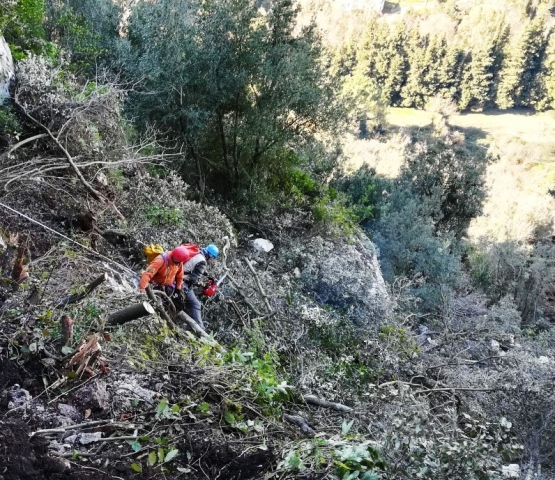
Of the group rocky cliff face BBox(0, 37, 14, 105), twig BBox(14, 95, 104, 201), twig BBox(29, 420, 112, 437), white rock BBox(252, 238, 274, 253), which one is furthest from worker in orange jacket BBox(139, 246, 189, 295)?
white rock BBox(252, 238, 274, 253)

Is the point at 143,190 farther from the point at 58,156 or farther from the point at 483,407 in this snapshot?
the point at 483,407

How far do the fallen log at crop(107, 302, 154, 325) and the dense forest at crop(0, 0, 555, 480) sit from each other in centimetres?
2

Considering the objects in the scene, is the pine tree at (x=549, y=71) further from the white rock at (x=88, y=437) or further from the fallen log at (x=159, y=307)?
the white rock at (x=88, y=437)

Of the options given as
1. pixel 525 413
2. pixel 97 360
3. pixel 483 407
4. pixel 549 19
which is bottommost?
pixel 483 407

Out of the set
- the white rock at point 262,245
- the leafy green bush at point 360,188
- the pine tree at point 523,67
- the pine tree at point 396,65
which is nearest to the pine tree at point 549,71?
the pine tree at point 523,67

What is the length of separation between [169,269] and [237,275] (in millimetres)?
2462

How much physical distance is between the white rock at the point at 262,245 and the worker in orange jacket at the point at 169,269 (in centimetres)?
456

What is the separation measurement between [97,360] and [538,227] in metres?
25.6

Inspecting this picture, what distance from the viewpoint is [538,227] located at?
2411 cm

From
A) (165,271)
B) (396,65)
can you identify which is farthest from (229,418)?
(396,65)

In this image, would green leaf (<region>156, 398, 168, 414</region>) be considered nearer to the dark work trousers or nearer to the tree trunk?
the tree trunk

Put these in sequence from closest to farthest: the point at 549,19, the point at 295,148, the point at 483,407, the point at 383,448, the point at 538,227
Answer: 1. the point at 383,448
2. the point at 483,407
3. the point at 295,148
4. the point at 538,227
5. the point at 549,19

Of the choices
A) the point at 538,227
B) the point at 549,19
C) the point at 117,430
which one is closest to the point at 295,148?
the point at 117,430

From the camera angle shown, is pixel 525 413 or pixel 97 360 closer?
pixel 97 360
